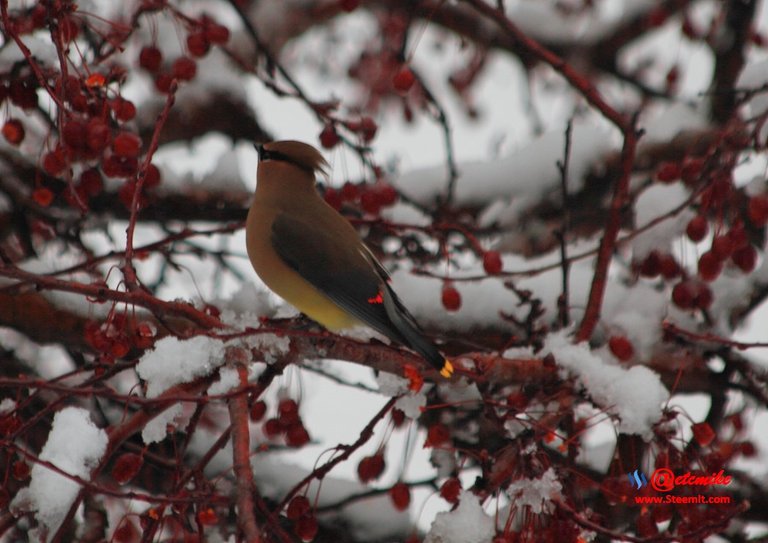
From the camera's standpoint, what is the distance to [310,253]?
3279 millimetres

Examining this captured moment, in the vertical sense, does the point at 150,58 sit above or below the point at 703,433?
above

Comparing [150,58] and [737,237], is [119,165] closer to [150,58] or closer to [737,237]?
[150,58]

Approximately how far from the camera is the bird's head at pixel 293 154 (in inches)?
140

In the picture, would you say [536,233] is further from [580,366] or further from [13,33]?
[13,33]

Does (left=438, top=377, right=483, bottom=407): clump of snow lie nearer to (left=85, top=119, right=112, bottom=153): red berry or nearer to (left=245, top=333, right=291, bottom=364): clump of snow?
(left=245, top=333, right=291, bottom=364): clump of snow

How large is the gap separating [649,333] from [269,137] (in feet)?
7.94

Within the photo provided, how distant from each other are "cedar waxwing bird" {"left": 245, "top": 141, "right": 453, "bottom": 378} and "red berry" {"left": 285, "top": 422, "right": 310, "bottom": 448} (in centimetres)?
40

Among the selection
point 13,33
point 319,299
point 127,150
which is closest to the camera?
point 13,33

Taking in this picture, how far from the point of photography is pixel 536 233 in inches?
194

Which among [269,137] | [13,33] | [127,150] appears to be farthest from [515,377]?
[269,137]

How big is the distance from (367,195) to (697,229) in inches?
47.3

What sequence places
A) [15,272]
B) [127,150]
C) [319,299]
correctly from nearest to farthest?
1. [15,272]
2. [127,150]
3. [319,299]

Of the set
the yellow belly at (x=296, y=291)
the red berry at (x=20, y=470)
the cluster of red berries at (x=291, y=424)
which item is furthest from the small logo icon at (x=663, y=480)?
the red berry at (x=20, y=470)

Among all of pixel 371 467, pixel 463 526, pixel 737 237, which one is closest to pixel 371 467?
pixel 371 467
